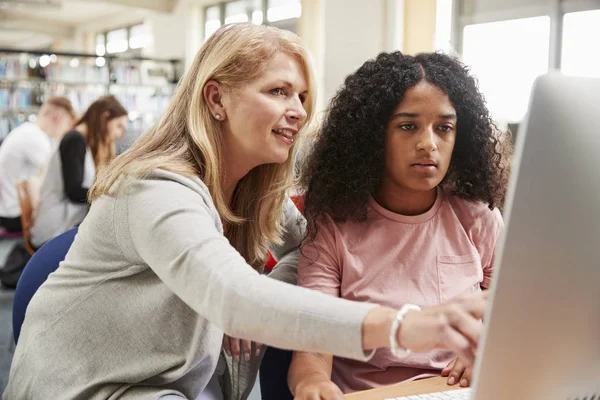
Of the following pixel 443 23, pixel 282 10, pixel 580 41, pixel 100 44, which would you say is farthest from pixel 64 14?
pixel 580 41

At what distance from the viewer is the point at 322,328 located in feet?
2.32

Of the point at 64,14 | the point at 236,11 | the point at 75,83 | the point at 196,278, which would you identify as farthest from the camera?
the point at 64,14

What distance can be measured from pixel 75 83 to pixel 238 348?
688 cm

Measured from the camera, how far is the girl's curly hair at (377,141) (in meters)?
1.25

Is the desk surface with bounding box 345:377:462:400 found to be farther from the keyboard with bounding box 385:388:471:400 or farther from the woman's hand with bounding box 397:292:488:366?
the woman's hand with bounding box 397:292:488:366

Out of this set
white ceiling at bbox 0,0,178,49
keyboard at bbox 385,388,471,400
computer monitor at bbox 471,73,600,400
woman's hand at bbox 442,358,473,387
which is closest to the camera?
computer monitor at bbox 471,73,600,400

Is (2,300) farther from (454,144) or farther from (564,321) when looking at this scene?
(564,321)

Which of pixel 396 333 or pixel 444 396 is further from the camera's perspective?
pixel 444 396

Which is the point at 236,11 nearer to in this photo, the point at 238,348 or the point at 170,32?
the point at 170,32

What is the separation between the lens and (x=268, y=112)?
1098 mm

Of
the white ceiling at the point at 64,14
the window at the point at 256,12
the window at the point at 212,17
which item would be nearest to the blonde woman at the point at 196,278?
the window at the point at 256,12

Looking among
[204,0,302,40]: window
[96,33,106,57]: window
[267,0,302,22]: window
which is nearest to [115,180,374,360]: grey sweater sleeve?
[204,0,302,40]: window

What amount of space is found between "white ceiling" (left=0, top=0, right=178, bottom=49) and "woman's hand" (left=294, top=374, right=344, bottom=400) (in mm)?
8941

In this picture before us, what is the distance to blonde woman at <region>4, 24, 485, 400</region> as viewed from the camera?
2.35 ft
